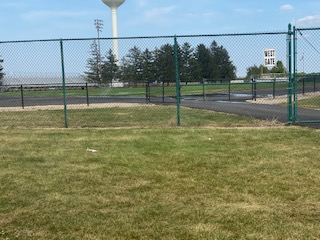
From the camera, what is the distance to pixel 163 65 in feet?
66.5

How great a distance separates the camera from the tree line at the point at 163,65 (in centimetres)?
1603

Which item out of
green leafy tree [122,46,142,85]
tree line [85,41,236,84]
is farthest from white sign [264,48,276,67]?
green leafy tree [122,46,142,85]

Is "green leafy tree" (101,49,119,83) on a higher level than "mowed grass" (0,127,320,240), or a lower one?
higher

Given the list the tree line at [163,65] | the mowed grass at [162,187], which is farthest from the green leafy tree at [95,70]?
the mowed grass at [162,187]

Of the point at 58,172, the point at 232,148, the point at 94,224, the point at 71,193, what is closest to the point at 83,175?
the point at 58,172

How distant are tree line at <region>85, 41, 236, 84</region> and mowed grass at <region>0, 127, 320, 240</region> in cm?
670

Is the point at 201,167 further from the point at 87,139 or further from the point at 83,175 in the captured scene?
the point at 87,139

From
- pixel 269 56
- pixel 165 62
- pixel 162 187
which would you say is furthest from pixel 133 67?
pixel 162 187

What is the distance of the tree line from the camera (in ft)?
52.6

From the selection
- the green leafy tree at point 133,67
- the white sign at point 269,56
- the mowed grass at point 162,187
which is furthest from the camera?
the green leafy tree at point 133,67

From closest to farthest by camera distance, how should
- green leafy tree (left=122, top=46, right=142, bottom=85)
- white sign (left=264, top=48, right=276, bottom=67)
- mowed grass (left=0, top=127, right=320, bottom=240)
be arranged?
mowed grass (left=0, top=127, right=320, bottom=240) → white sign (left=264, top=48, right=276, bottom=67) → green leafy tree (left=122, top=46, right=142, bottom=85)

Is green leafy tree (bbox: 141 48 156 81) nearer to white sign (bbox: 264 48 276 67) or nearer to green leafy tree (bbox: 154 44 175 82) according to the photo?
green leafy tree (bbox: 154 44 175 82)

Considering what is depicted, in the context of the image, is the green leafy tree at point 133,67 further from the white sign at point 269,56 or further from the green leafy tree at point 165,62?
the white sign at point 269,56

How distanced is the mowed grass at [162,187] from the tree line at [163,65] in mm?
6698
